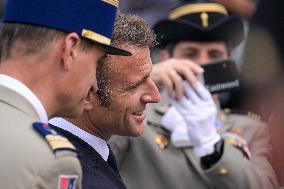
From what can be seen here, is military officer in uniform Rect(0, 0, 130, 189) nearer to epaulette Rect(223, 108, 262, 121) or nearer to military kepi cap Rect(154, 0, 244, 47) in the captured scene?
epaulette Rect(223, 108, 262, 121)

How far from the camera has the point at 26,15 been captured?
71.0 inches

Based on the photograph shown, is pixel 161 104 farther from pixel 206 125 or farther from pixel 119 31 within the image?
pixel 119 31

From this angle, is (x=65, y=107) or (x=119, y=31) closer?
(x=65, y=107)

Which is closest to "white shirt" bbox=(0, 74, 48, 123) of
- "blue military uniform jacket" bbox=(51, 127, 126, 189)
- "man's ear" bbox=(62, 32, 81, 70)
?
"man's ear" bbox=(62, 32, 81, 70)

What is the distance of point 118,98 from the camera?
7.98 ft

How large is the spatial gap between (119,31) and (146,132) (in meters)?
1.09

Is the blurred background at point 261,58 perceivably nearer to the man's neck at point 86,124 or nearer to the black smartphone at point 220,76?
the black smartphone at point 220,76

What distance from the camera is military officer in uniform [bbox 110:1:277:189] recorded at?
3359 mm

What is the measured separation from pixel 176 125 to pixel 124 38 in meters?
1.14

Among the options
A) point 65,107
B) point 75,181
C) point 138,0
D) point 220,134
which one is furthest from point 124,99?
point 138,0

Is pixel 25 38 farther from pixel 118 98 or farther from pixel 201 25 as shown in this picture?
pixel 201 25

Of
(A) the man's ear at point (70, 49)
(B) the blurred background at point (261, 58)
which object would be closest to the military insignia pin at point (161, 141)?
(B) the blurred background at point (261, 58)

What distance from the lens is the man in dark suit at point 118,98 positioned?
7.82 ft

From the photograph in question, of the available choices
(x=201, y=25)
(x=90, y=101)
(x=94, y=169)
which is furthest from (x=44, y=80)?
(x=201, y=25)
